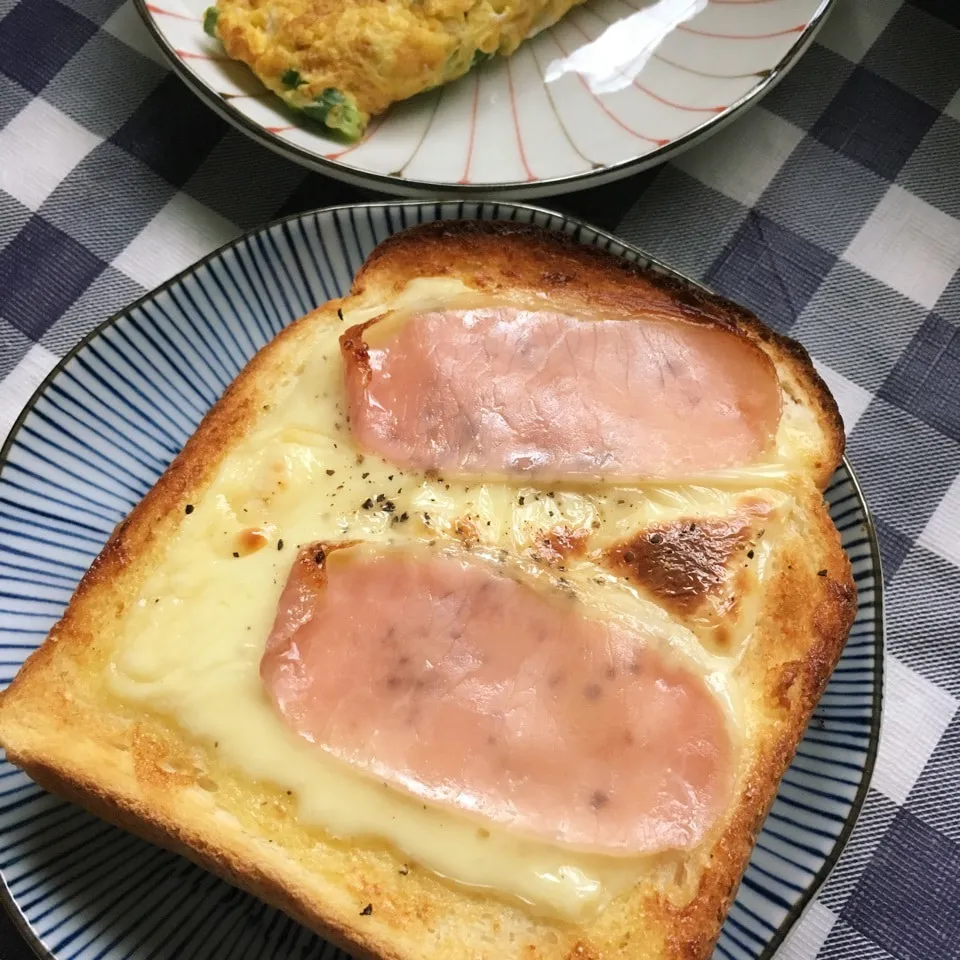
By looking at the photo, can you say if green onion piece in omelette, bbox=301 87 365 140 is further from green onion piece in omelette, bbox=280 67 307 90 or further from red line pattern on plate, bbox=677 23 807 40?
red line pattern on plate, bbox=677 23 807 40

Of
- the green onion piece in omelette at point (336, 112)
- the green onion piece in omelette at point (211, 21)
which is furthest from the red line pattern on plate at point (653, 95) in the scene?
the green onion piece in omelette at point (211, 21)

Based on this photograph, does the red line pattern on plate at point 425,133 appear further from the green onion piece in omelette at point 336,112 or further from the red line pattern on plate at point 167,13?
the red line pattern on plate at point 167,13

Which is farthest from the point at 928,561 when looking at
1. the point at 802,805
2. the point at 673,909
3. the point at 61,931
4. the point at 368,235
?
the point at 61,931

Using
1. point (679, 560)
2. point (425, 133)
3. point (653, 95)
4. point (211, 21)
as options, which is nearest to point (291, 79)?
point (211, 21)

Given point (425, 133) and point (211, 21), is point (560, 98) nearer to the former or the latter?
point (425, 133)

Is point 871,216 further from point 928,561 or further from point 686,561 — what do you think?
point 686,561

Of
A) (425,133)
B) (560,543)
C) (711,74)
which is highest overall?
(711,74)

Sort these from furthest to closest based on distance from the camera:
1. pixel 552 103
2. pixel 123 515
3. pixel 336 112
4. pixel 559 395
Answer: pixel 552 103 < pixel 336 112 < pixel 123 515 < pixel 559 395
